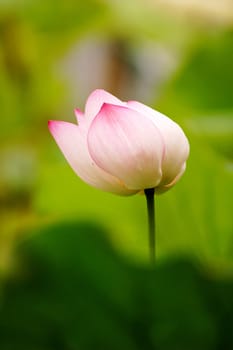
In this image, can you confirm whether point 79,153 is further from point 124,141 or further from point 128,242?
point 128,242

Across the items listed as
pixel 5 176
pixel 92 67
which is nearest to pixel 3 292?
pixel 5 176

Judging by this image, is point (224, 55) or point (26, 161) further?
point (26, 161)

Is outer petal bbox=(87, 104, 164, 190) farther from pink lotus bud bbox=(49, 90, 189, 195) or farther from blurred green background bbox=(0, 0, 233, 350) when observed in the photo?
blurred green background bbox=(0, 0, 233, 350)

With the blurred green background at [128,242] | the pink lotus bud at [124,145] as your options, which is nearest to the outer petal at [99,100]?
the pink lotus bud at [124,145]

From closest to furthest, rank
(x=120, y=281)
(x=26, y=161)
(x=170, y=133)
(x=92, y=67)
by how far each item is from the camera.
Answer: (x=170, y=133) → (x=120, y=281) → (x=26, y=161) → (x=92, y=67)

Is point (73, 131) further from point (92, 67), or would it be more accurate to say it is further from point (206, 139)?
point (92, 67)

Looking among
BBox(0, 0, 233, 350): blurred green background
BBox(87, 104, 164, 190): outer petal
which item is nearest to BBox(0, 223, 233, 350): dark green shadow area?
BBox(0, 0, 233, 350): blurred green background

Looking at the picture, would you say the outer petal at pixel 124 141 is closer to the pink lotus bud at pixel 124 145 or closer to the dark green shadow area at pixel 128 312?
the pink lotus bud at pixel 124 145
